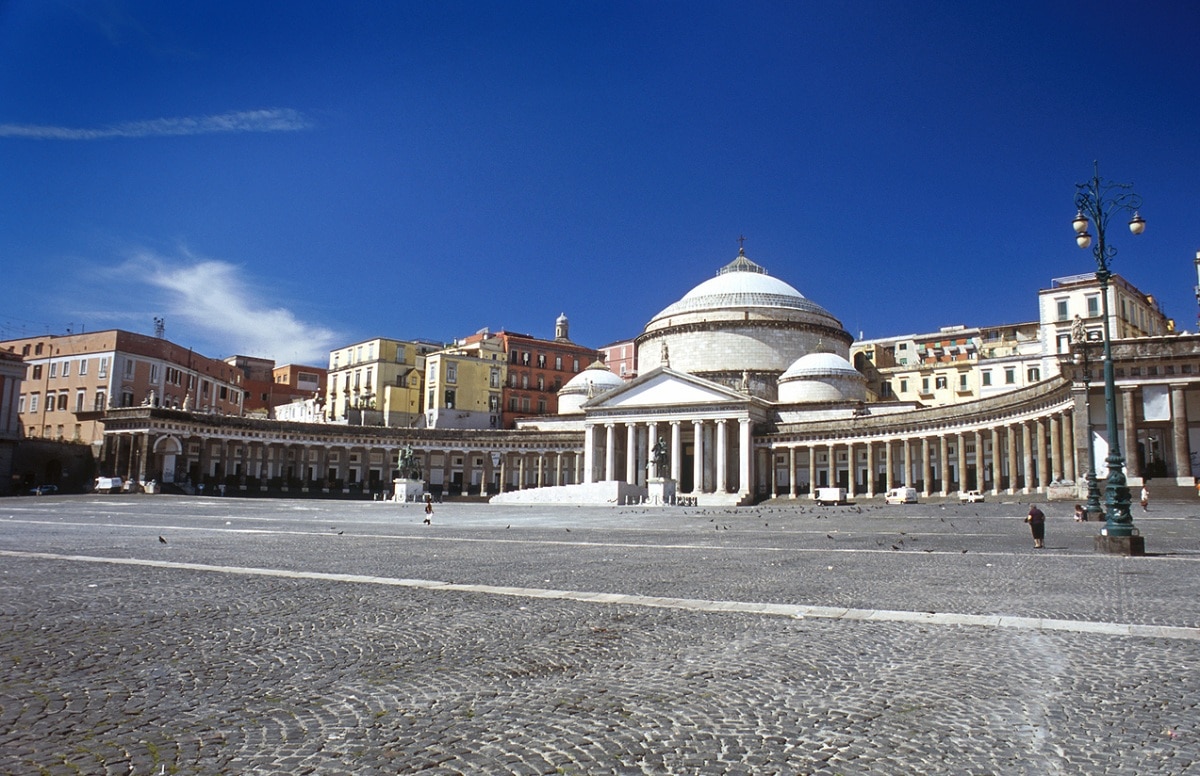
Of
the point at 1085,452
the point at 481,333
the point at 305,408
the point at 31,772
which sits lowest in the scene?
the point at 31,772

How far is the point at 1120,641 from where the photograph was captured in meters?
7.57

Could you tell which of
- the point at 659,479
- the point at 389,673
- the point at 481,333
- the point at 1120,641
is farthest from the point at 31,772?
the point at 481,333

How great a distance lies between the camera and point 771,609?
924cm

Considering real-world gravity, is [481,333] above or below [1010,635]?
above

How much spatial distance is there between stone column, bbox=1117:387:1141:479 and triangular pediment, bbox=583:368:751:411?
32.2 meters

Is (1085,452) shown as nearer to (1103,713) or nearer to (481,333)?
(1103,713)

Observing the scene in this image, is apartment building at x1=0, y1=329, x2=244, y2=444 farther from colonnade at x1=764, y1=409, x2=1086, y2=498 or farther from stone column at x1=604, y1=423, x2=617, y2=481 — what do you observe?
colonnade at x1=764, y1=409, x2=1086, y2=498

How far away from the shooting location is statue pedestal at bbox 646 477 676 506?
60.9m

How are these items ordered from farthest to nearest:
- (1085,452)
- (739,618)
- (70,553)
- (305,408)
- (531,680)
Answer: (305,408) → (1085,452) → (70,553) → (739,618) → (531,680)

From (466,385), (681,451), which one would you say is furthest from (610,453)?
(466,385)

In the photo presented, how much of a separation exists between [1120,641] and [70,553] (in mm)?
15053

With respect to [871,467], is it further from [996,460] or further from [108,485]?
[108,485]

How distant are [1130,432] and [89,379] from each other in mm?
75461

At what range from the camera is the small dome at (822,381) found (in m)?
77.1
